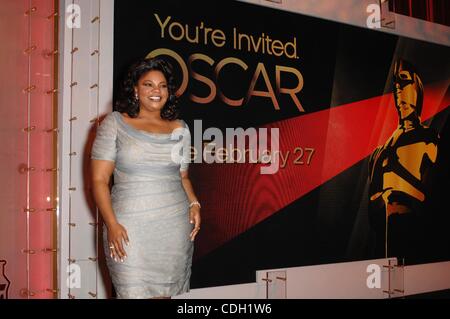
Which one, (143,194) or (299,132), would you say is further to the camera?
(299,132)

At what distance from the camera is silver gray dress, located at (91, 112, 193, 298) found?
220 cm

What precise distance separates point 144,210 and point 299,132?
2.09 m

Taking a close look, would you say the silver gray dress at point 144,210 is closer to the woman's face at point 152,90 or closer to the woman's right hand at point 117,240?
the woman's right hand at point 117,240

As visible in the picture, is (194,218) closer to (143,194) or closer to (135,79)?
(143,194)

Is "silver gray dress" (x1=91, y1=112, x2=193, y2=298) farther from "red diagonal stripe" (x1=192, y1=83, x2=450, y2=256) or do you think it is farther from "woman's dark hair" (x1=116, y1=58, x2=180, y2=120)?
"red diagonal stripe" (x1=192, y1=83, x2=450, y2=256)

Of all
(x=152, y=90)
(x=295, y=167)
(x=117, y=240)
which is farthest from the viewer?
(x=295, y=167)

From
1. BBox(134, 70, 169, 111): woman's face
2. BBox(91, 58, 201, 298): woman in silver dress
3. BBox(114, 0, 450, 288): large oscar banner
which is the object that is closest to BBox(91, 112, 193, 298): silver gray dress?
BBox(91, 58, 201, 298): woman in silver dress

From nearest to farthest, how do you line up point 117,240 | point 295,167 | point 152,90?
point 117,240 → point 152,90 → point 295,167

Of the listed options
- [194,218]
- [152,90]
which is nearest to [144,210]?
[194,218]

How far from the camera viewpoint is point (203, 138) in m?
3.61

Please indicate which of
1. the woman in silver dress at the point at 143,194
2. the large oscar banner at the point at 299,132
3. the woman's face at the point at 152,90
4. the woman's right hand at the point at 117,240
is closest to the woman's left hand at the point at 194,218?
Result: the woman in silver dress at the point at 143,194

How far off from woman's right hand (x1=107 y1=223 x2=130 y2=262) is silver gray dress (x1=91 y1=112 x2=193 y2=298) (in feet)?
0.08

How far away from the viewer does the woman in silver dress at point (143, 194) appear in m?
2.19

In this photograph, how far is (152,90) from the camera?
90.3 inches
